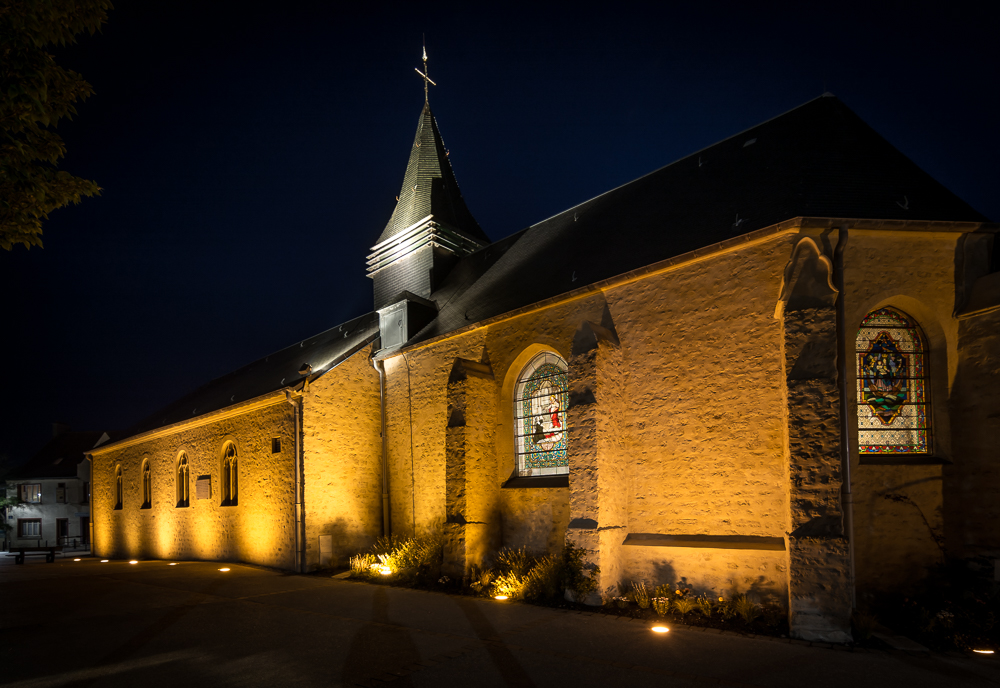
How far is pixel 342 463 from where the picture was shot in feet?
45.7

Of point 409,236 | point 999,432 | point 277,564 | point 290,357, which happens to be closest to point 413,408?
point 277,564

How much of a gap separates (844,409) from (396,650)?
626 cm

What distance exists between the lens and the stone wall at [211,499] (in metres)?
14.1

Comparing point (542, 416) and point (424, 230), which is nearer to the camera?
point (542, 416)

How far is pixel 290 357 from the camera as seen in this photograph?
2088 centimetres

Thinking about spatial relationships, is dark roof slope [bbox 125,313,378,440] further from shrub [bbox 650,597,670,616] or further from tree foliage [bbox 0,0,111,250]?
shrub [bbox 650,597,670,616]

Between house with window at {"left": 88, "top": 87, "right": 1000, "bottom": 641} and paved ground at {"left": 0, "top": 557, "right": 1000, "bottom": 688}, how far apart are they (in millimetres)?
1199

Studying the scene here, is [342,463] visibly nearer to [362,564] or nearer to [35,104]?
[362,564]

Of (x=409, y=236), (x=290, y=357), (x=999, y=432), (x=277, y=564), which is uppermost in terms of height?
(x=409, y=236)

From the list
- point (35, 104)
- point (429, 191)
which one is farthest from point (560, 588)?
point (429, 191)

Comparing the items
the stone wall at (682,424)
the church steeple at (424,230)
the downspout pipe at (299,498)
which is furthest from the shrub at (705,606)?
the church steeple at (424,230)

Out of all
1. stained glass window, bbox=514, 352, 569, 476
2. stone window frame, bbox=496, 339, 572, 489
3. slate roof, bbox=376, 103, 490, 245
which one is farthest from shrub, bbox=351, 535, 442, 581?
slate roof, bbox=376, 103, 490, 245

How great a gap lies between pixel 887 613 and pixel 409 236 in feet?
47.9

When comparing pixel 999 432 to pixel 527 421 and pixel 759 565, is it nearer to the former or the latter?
pixel 759 565
